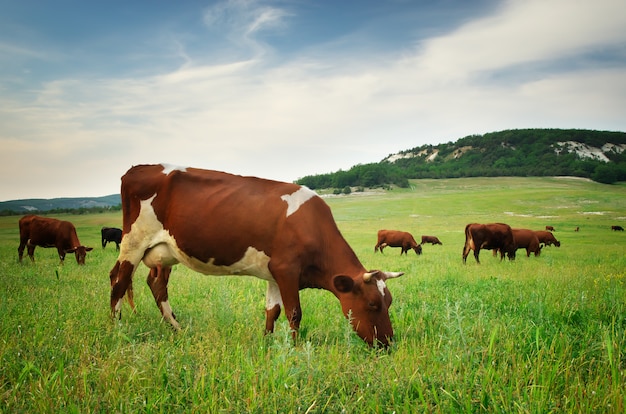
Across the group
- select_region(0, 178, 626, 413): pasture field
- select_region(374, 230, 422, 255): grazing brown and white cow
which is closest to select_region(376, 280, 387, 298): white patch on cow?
select_region(0, 178, 626, 413): pasture field

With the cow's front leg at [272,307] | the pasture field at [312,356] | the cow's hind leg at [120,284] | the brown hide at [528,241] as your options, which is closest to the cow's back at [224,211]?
the cow's hind leg at [120,284]

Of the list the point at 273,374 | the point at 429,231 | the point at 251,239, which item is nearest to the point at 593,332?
the point at 273,374

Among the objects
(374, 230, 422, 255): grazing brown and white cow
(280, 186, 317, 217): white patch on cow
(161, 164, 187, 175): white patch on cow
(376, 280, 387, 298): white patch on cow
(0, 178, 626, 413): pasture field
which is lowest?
(374, 230, 422, 255): grazing brown and white cow

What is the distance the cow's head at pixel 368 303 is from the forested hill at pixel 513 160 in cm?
8260

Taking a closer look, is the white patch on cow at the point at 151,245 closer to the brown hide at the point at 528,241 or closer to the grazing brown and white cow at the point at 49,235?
the grazing brown and white cow at the point at 49,235

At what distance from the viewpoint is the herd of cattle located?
194 inches

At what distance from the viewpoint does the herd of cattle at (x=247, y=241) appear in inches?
194

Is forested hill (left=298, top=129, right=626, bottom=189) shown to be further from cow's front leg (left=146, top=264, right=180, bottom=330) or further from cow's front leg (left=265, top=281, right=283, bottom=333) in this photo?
cow's front leg (left=265, top=281, right=283, bottom=333)

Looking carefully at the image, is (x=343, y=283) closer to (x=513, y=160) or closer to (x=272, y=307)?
(x=272, y=307)

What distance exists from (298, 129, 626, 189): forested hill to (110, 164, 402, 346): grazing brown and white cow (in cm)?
8167

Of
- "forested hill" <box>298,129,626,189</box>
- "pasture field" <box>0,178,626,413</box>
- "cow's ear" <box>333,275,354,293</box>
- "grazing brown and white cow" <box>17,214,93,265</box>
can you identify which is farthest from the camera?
"forested hill" <box>298,129,626,189</box>

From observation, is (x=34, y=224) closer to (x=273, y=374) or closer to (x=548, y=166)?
(x=273, y=374)

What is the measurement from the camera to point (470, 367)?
3488 millimetres

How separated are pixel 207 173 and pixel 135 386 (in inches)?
145
